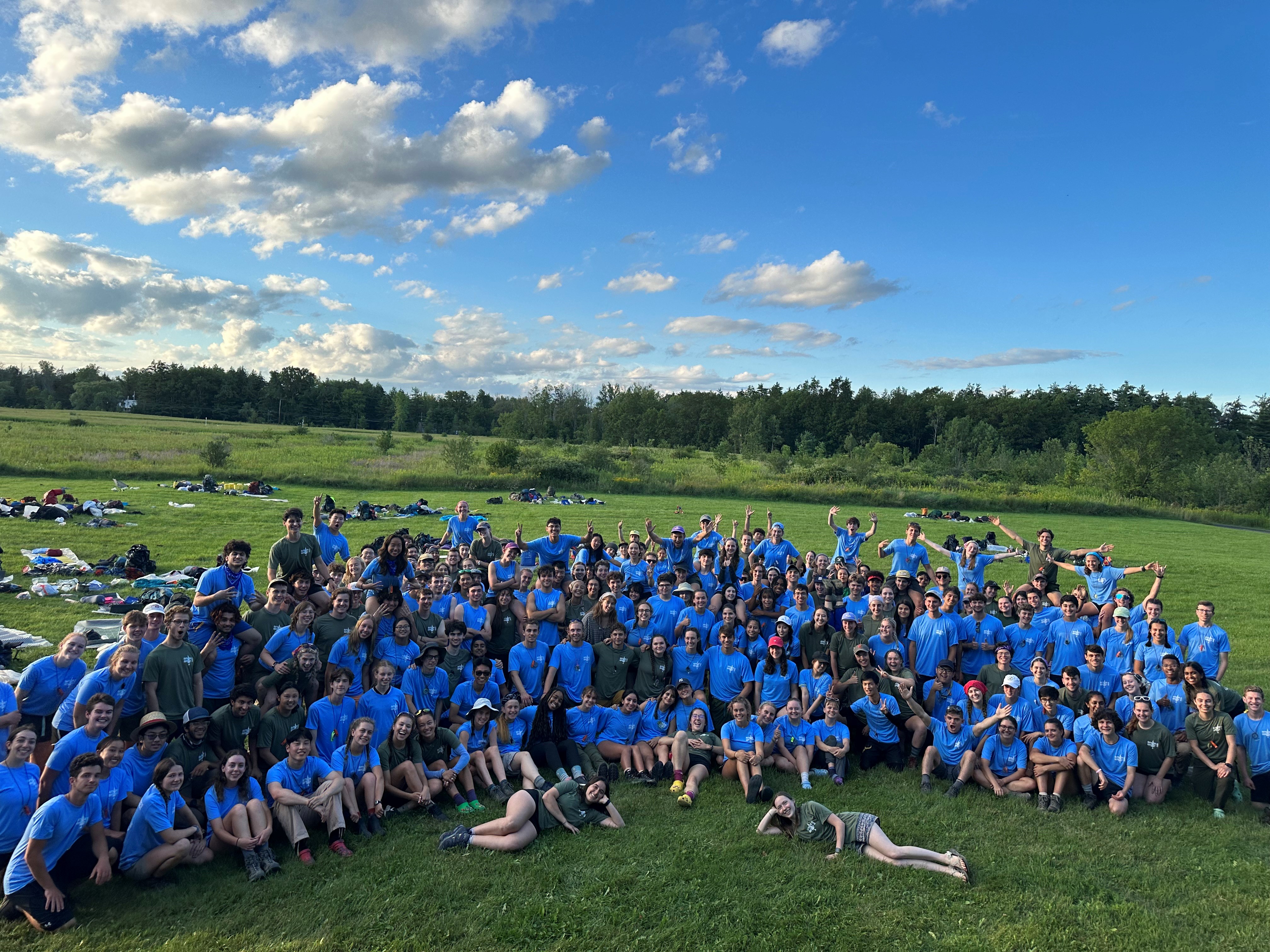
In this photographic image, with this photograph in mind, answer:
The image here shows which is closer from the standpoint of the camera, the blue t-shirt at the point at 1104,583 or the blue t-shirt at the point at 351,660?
the blue t-shirt at the point at 351,660

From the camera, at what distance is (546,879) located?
631 cm

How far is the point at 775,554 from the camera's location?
14.1 m

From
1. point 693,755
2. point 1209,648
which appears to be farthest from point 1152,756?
point 693,755

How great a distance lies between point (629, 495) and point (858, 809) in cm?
→ 2985

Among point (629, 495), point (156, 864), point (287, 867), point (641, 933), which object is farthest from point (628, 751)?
point (629, 495)

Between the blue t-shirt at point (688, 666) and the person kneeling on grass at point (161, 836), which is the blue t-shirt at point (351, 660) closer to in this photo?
the person kneeling on grass at point (161, 836)

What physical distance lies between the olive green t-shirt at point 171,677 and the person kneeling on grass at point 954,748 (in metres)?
8.41

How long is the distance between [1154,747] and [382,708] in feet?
29.8

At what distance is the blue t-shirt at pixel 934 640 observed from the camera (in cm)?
978

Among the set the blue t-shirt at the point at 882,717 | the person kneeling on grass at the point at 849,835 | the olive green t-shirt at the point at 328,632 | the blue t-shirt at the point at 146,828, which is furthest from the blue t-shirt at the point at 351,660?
the blue t-shirt at the point at 882,717

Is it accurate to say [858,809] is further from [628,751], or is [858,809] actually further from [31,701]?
[31,701]

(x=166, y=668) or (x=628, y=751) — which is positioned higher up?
(x=166, y=668)

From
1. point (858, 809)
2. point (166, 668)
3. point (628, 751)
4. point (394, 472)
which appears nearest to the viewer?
point (166, 668)

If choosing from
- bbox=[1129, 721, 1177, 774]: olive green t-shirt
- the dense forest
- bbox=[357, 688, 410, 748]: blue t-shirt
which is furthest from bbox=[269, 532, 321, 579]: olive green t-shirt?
the dense forest
